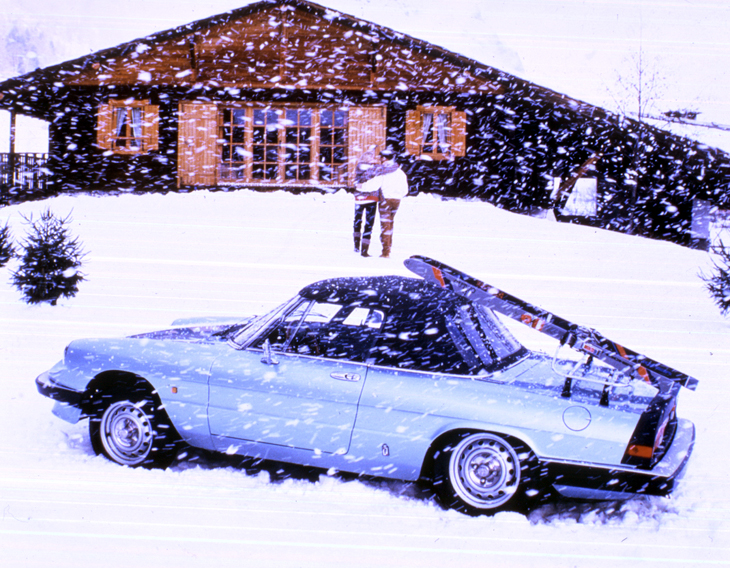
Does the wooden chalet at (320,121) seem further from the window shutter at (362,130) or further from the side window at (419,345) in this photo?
the side window at (419,345)

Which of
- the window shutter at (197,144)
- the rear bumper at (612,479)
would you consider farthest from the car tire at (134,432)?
the window shutter at (197,144)

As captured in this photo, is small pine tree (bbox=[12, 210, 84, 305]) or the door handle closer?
the door handle

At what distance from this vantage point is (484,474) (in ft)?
8.29

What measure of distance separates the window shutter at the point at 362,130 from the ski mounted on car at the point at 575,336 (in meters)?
10.1

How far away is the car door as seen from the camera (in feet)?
8.77

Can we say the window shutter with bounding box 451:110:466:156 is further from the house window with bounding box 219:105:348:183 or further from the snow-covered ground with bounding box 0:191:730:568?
the snow-covered ground with bounding box 0:191:730:568

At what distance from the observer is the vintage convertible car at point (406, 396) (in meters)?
2.38

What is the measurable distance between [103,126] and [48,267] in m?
8.46

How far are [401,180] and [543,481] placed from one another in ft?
13.7

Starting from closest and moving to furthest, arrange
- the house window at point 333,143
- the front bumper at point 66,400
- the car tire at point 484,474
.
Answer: the car tire at point 484,474, the front bumper at point 66,400, the house window at point 333,143

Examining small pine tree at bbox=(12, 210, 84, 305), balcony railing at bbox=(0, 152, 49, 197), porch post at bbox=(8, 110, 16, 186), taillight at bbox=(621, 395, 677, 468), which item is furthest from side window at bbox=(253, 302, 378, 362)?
porch post at bbox=(8, 110, 16, 186)

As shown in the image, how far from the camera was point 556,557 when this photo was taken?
2.28m

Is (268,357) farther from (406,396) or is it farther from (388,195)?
Answer: (388,195)

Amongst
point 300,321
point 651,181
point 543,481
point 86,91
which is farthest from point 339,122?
point 543,481
